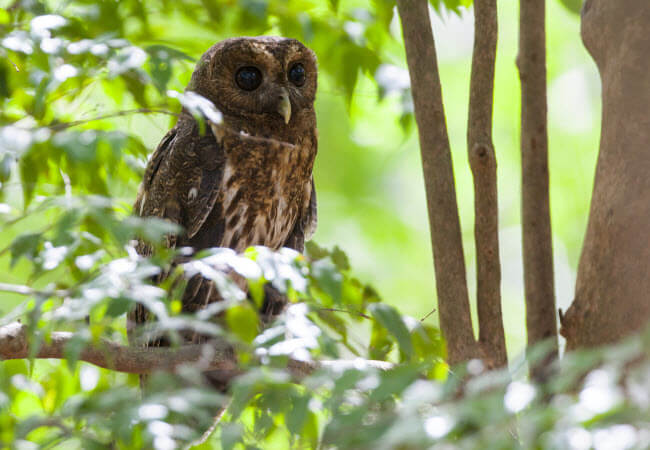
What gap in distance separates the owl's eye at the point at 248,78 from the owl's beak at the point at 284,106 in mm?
116

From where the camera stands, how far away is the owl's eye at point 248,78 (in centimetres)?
252

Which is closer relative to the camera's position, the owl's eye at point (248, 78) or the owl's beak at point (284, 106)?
the owl's beak at point (284, 106)

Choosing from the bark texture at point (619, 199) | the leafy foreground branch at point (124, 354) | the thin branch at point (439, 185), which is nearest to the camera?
the leafy foreground branch at point (124, 354)

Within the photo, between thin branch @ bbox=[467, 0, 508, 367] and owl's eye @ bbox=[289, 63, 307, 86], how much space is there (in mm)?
708

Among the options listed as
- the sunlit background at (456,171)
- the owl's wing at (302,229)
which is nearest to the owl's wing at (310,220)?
→ the owl's wing at (302,229)

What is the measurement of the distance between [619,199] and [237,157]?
1.17 metres

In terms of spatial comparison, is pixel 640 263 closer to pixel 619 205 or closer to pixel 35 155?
pixel 619 205

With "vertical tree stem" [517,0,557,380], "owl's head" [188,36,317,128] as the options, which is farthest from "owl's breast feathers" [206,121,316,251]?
"vertical tree stem" [517,0,557,380]

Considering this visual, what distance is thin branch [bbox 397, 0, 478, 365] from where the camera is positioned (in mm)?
1887

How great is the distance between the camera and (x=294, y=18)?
2271mm

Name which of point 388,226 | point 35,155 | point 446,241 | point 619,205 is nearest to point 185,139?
point 35,155

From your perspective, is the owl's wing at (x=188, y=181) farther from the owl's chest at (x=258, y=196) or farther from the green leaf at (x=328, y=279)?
the green leaf at (x=328, y=279)

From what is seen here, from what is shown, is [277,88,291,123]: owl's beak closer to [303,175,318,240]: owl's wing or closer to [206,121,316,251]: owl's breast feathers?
[206,121,316,251]: owl's breast feathers

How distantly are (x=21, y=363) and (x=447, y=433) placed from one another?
1.38 m
